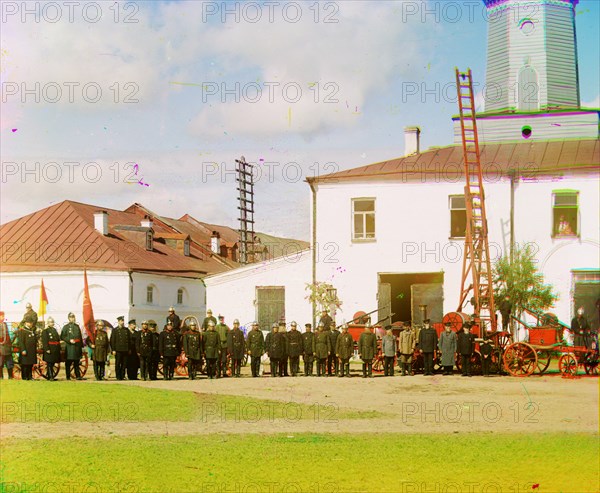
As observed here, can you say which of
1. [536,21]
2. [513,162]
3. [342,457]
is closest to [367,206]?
[513,162]

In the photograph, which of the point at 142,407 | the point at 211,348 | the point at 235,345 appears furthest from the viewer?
the point at 235,345

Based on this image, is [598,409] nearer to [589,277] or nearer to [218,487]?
[218,487]

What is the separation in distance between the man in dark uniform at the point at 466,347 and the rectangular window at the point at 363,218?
10511mm

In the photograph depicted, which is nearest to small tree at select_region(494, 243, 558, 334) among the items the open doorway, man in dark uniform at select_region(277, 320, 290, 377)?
the open doorway

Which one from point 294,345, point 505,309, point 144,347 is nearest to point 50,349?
point 144,347

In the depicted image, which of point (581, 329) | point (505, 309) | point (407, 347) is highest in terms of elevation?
point (505, 309)

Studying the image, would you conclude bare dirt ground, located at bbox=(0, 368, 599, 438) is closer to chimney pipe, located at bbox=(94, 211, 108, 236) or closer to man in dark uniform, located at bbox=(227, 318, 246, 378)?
man in dark uniform, located at bbox=(227, 318, 246, 378)

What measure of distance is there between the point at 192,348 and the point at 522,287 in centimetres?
1139

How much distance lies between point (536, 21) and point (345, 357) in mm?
19458

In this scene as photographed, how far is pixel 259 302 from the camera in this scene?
35625 millimetres

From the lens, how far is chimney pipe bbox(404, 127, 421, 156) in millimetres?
37531

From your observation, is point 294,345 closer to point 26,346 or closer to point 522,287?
point 26,346

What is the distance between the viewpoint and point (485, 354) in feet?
76.0

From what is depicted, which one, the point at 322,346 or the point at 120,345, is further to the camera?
the point at 322,346
